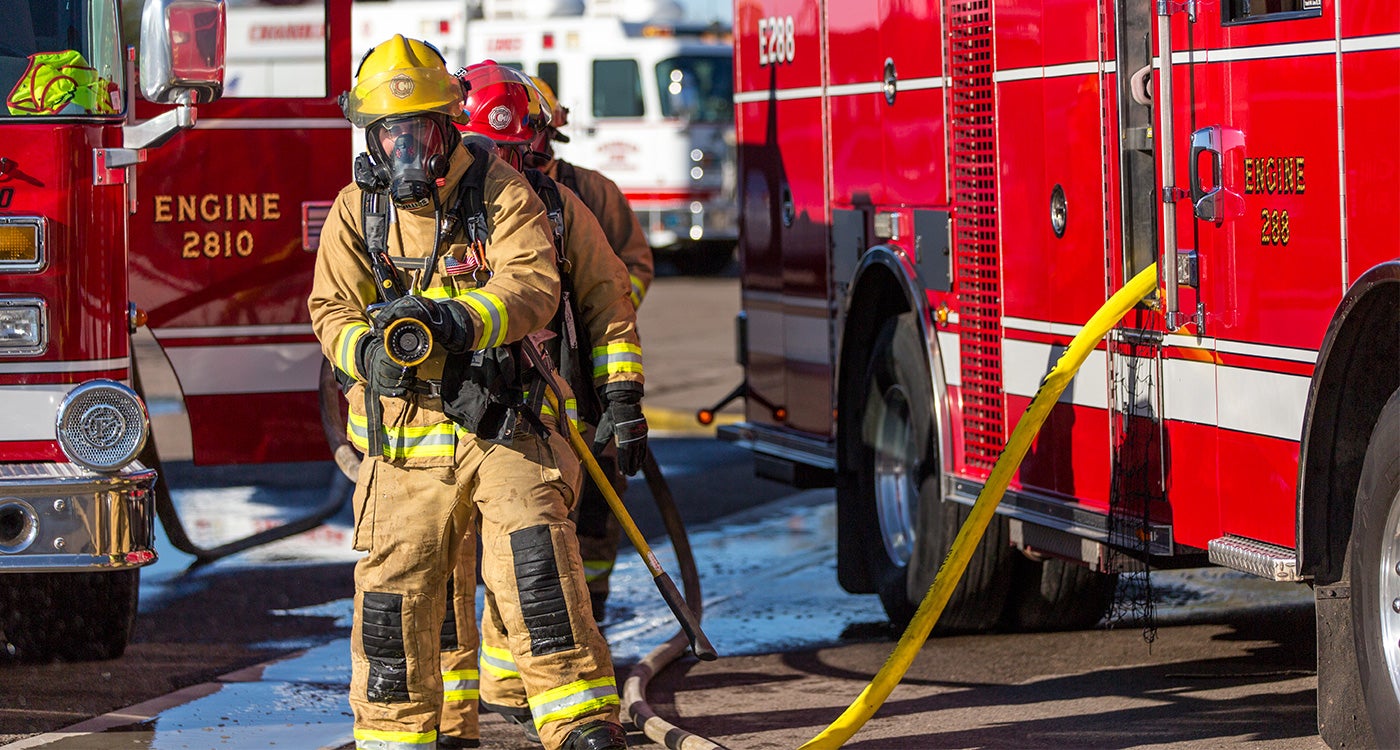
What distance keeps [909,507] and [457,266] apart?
280cm

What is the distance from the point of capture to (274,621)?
764 cm

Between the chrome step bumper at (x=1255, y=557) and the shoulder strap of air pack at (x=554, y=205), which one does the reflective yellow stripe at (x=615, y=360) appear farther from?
the chrome step bumper at (x=1255, y=557)

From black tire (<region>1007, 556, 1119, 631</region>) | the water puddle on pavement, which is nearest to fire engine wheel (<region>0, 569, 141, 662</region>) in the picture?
the water puddle on pavement

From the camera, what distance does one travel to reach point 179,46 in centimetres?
571

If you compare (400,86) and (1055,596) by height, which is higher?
(400,86)

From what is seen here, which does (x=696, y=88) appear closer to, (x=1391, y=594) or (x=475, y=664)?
(x=475, y=664)

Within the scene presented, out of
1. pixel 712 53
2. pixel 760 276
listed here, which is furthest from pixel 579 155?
pixel 760 276

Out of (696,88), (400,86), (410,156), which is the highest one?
(696,88)

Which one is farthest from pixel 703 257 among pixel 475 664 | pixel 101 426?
pixel 475 664

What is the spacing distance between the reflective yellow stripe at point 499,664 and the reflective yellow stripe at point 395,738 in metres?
0.84

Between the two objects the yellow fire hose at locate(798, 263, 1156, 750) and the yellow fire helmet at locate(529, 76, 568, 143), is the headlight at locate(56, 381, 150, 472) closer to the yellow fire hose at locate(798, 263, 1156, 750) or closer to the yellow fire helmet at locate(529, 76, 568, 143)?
the yellow fire helmet at locate(529, 76, 568, 143)

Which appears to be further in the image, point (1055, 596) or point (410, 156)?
point (1055, 596)

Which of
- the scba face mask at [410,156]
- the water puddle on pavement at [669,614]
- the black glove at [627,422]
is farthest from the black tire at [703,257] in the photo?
the scba face mask at [410,156]

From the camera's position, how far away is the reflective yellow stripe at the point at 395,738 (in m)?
5.02
